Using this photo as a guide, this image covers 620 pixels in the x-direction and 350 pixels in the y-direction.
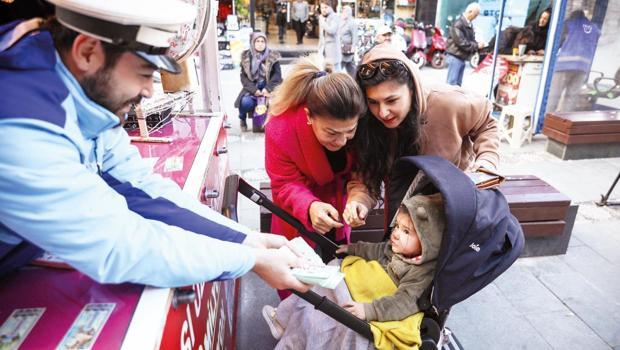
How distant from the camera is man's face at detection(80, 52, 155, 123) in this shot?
3.05 ft

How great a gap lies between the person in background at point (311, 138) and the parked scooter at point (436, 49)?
12.3 metres

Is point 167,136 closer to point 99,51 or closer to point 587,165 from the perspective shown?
point 99,51

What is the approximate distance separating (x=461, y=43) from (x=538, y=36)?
1292 mm

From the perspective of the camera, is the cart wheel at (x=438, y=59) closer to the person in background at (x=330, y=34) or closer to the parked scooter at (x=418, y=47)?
the parked scooter at (x=418, y=47)

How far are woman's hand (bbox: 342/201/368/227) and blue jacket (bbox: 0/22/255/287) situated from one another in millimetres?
941

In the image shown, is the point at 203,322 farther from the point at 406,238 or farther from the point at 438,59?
the point at 438,59

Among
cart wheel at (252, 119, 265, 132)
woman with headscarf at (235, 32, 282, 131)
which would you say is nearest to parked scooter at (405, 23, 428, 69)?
woman with headscarf at (235, 32, 282, 131)

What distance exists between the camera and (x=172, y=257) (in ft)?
3.13

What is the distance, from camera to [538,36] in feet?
23.2

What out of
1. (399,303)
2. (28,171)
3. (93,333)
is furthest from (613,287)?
(28,171)

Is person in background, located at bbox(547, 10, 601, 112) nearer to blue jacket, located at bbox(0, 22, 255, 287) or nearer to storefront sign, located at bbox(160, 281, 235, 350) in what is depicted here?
storefront sign, located at bbox(160, 281, 235, 350)

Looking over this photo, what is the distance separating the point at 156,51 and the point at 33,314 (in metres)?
0.71

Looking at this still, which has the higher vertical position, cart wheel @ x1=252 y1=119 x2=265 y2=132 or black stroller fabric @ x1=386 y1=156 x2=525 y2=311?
black stroller fabric @ x1=386 y1=156 x2=525 y2=311

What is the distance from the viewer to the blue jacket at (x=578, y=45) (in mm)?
6082
